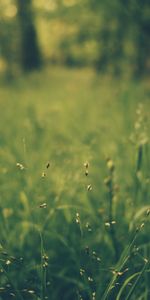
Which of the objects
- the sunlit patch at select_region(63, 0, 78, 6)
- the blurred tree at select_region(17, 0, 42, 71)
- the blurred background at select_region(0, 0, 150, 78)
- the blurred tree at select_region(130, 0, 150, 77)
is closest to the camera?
the blurred tree at select_region(130, 0, 150, 77)

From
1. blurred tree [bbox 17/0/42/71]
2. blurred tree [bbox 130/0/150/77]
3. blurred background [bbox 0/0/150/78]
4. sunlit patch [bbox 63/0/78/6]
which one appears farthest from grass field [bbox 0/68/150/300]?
blurred tree [bbox 17/0/42/71]

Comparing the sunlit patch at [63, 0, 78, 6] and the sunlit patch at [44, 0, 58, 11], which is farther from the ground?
the sunlit patch at [63, 0, 78, 6]

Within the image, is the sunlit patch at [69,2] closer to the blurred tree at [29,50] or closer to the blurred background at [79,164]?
the blurred background at [79,164]

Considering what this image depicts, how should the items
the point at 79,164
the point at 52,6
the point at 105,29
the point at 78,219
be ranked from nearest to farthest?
the point at 78,219, the point at 79,164, the point at 105,29, the point at 52,6

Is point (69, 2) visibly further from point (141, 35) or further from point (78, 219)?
point (78, 219)

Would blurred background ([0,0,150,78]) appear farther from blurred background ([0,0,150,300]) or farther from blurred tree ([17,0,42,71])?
blurred tree ([17,0,42,71])

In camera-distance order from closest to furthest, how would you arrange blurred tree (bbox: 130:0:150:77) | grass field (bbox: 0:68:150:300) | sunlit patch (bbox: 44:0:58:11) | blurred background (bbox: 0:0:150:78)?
grass field (bbox: 0:68:150:300), blurred tree (bbox: 130:0:150:77), blurred background (bbox: 0:0:150:78), sunlit patch (bbox: 44:0:58:11)

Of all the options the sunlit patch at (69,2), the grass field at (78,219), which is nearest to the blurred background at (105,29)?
the sunlit patch at (69,2)

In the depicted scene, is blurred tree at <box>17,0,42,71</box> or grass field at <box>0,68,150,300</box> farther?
blurred tree at <box>17,0,42,71</box>

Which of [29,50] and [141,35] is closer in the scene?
[141,35]

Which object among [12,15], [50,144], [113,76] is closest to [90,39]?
[113,76]

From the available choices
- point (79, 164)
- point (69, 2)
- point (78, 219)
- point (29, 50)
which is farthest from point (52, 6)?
point (78, 219)
